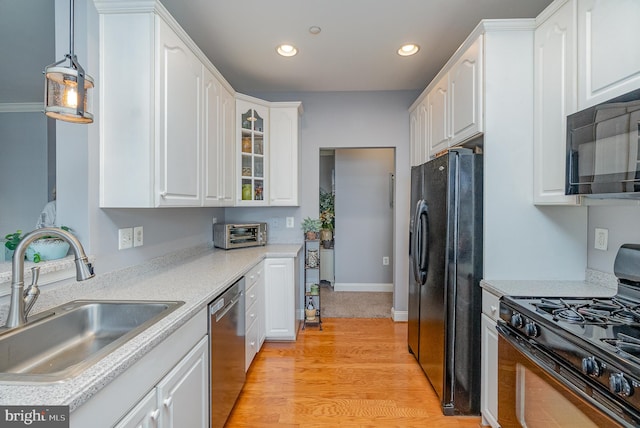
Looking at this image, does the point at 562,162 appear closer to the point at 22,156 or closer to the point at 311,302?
the point at 311,302

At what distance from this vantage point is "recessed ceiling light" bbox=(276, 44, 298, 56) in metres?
2.50

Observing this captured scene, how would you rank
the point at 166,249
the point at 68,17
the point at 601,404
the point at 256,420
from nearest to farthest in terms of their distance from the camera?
1. the point at 601,404
2. the point at 68,17
3. the point at 256,420
4. the point at 166,249

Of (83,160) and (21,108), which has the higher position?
(21,108)

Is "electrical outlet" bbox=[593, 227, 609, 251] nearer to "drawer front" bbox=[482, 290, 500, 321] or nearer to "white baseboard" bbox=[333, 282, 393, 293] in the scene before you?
"drawer front" bbox=[482, 290, 500, 321]

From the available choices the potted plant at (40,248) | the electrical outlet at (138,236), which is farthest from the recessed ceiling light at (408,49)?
the potted plant at (40,248)

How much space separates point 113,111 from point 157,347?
1247mm

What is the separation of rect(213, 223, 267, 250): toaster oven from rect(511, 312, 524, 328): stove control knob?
237cm

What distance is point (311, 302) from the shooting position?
3.35m

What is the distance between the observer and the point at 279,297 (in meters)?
2.82

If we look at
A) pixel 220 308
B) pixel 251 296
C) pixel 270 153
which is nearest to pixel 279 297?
pixel 251 296

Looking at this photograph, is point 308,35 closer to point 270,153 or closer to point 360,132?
point 270,153

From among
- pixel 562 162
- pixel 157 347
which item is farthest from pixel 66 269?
pixel 562 162

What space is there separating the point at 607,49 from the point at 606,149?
1.50ft

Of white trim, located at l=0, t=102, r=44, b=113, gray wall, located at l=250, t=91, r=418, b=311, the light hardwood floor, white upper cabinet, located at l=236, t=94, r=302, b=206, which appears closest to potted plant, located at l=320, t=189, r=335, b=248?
gray wall, located at l=250, t=91, r=418, b=311
